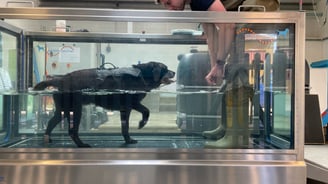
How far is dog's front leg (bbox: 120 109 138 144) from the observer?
1113 millimetres

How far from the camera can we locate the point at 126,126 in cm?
116

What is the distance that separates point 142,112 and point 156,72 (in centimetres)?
14

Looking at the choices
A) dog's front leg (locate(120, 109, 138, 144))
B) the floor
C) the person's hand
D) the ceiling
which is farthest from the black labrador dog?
the ceiling

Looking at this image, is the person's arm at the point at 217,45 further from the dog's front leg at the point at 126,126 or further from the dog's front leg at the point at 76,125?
the dog's front leg at the point at 76,125

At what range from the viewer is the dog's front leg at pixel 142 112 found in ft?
3.68

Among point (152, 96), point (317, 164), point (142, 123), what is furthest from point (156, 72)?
point (317, 164)

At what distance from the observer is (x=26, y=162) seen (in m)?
1.00

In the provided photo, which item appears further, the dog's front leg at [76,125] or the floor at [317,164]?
the dog's front leg at [76,125]

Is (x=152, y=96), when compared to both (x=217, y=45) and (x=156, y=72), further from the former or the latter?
(x=217, y=45)

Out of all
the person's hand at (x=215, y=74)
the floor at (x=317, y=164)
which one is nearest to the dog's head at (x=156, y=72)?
the person's hand at (x=215, y=74)

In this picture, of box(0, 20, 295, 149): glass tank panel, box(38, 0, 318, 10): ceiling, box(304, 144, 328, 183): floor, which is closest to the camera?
box(304, 144, 328, 183): floor

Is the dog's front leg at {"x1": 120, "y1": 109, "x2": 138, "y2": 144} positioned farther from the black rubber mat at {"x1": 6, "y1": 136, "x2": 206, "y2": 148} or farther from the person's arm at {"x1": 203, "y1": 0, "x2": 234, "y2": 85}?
the person's arm at {"x1": 203, "y1": 0, "x2": 234, "y2": 85}

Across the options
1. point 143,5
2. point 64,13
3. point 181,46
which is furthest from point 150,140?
point 143,5

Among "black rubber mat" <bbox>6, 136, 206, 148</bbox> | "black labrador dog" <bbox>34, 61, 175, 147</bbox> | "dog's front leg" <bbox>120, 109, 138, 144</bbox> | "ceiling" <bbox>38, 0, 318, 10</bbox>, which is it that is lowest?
"black rubber mat" <bbox>6, 136, 206, 148</bbox>
